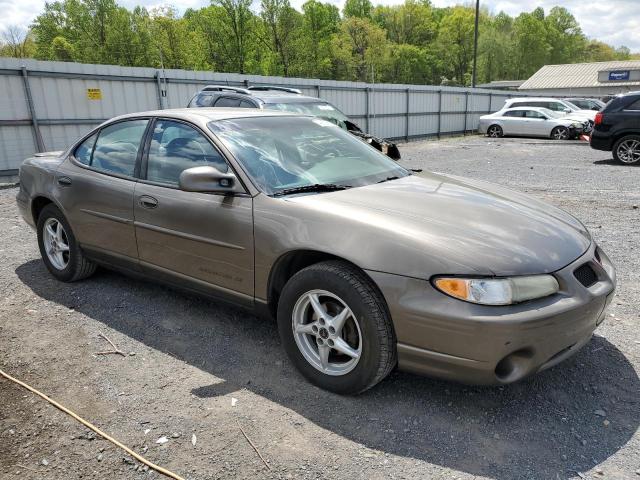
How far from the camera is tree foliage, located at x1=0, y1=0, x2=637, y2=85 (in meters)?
41.5

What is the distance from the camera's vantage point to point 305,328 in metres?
2.87

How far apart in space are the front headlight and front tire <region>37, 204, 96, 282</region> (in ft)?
10.9

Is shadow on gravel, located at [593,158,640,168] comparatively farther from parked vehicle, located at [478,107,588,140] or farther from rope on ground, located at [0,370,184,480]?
rope on ground, located at [0,370,184,480]

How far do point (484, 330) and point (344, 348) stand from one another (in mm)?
779

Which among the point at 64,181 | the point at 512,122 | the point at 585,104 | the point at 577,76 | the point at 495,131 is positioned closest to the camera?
the point at 64,181

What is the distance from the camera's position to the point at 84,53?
1577 inches

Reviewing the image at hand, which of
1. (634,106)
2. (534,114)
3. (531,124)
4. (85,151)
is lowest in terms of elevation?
(531,124)

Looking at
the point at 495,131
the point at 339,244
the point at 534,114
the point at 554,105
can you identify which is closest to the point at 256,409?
the point at 339,244

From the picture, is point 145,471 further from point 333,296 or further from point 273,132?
point 273,132

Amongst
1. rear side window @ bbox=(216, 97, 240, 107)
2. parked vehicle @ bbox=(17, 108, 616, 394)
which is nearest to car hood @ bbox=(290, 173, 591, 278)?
parked vehicle @ bbox=(17, 108, 616, 394)

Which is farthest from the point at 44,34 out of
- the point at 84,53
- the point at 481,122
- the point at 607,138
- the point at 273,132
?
the point at 273,132

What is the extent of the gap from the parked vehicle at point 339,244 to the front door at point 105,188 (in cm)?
2

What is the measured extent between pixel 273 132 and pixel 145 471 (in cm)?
224

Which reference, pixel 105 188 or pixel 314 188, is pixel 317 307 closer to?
pixel 314 188
